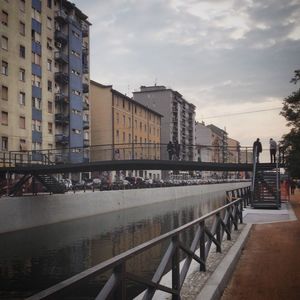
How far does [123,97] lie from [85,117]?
46.0ft

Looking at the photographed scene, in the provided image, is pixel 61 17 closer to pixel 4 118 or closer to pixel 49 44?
pixel 49 44

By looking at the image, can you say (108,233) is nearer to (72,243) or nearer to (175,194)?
(72,243)

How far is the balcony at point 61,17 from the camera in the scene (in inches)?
2339

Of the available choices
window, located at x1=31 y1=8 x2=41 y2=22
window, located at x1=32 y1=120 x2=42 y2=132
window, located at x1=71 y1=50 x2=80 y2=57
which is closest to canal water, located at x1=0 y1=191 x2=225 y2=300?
window, located at x1=32 y1=120 x2=42 y2=132

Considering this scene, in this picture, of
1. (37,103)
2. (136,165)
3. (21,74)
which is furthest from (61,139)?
(136,165)

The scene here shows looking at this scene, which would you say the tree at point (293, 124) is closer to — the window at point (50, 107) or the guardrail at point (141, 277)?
the guardrail at point (141, 277)

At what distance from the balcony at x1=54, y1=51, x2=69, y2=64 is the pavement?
49.7 metres

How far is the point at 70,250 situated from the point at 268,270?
12.7m

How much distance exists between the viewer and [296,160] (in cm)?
3038

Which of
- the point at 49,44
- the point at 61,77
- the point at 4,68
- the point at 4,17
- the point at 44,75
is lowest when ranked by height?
the point at 4,68

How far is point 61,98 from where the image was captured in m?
59.4

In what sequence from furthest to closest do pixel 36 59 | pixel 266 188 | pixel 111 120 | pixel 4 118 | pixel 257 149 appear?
1. pixel 111 120
2. pixel 36 59
3. pixel 4 118
4. pixel 257 149
5. pixel 266 188

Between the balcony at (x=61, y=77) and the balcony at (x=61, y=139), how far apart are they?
22.7ft

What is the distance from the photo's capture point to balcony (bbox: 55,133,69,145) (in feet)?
193
